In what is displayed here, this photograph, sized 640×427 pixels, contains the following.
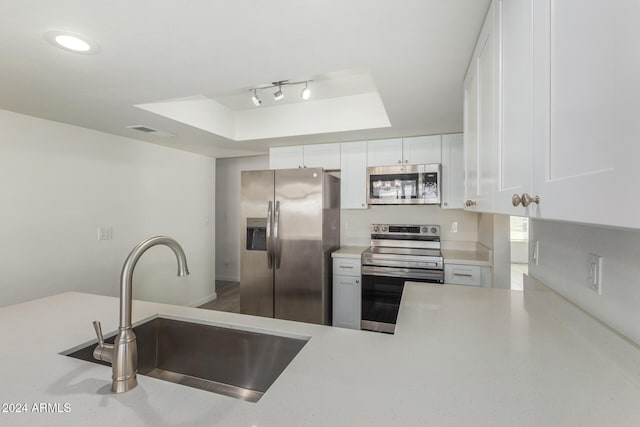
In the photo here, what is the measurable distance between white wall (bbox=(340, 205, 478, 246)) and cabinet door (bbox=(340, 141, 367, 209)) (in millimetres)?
255

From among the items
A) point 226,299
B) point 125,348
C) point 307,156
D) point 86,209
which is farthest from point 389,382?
point 226,299

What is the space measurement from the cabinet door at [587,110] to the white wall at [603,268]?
0.47 meters

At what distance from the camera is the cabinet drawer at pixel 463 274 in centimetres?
253

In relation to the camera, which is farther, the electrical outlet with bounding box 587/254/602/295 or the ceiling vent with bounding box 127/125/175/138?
the ceiling vent with bounding box 127/125/175/138

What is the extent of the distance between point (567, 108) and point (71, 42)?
76.5 inches

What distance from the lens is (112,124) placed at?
259 centimetres

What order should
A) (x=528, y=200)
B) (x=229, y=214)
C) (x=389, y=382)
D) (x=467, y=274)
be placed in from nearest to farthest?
(x=528, y=200), (x=389, y=382), (x=467, y=274), (x=229, y=214)

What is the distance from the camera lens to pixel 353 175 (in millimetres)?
3275

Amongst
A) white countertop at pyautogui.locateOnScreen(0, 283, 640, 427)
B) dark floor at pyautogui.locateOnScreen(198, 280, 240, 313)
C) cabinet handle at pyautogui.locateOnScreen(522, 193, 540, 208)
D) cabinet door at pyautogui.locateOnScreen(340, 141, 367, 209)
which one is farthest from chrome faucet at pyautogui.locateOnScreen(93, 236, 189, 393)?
A: dark floor at pyautogui.locateOnScreen(198, 280, 240, 313)

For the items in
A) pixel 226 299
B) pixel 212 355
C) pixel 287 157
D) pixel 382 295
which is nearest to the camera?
pixel 212 355

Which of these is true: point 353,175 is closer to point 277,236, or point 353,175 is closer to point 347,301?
point 277,236

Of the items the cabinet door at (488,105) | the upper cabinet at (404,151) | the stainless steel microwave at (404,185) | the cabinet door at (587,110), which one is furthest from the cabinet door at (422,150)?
the cabinet door at (587,110)

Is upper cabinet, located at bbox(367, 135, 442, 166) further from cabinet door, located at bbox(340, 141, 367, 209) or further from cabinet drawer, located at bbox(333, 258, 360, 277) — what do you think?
cabinet drawer, located at bbox(333, 258, 360, 277)

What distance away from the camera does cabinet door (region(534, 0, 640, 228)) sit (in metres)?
0.40
